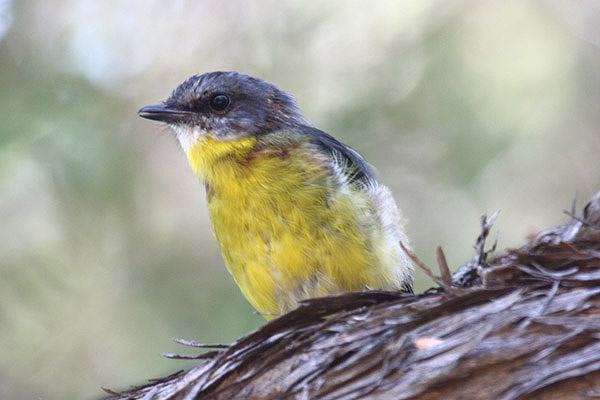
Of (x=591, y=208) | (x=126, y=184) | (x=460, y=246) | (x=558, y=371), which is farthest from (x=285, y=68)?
(x=558, y=371)

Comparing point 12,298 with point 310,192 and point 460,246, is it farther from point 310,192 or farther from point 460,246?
point 460,246

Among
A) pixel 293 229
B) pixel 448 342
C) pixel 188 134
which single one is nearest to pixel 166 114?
pixel 188 134

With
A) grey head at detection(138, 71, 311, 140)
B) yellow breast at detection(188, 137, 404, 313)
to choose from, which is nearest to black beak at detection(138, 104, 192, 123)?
grey head at detection(138, 71, 311, 140)

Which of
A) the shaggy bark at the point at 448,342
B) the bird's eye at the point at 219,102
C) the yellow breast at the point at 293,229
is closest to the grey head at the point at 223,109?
the bird's eye at the point at 219,102

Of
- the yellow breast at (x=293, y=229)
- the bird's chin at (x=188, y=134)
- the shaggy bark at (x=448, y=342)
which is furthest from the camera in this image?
the bird's chin at (x=188, y=134)

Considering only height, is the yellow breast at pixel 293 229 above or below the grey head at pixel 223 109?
below

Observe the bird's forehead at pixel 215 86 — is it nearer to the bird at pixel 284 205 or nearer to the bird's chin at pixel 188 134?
the bird at pixel 284 205
